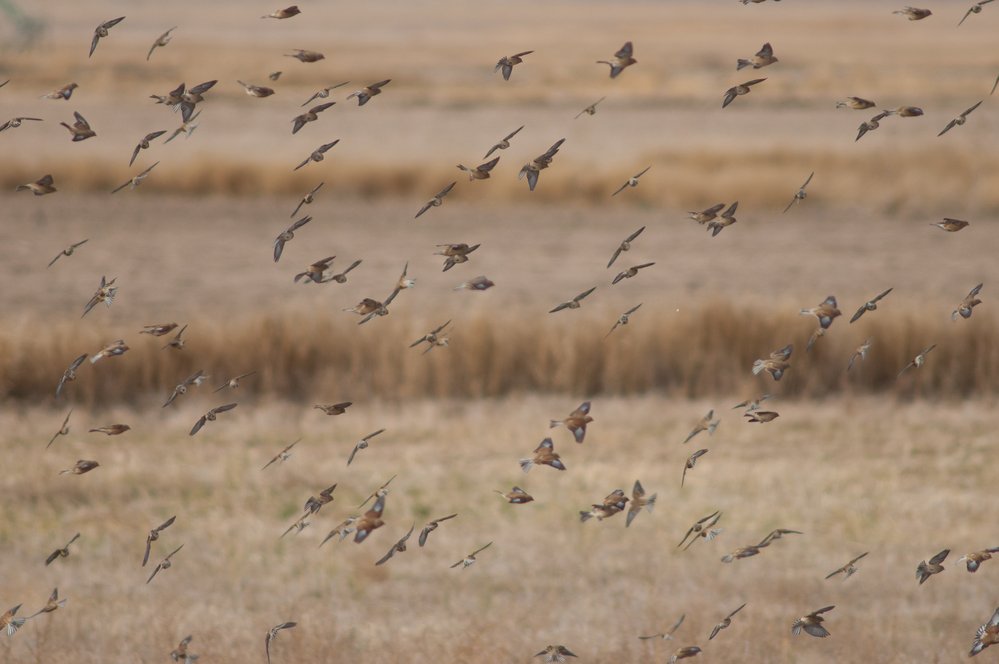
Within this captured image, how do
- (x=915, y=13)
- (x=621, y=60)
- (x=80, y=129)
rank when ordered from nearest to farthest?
1. (x=621, y=60)
2. (x=915, y=13)
3. (x=80, y=129)

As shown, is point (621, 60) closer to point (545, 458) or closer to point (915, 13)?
point (915, 13)

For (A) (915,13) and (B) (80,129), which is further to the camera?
(B) (80,129)

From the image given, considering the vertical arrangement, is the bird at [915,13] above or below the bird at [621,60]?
above

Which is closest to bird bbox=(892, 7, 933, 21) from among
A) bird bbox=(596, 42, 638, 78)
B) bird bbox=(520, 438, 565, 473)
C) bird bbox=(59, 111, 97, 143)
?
bird bbox=(596, 42, 638, 78)

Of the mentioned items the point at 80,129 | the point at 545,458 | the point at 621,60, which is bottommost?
the point at 545,458

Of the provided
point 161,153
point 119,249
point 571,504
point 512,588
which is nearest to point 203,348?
point 571,504

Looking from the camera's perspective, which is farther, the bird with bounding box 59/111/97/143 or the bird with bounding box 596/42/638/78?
the bird with bounding box 59/111/97/143

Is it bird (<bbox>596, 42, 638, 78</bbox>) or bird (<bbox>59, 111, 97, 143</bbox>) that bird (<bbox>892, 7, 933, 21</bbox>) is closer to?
bird (<bbox>596, 42, 638, 78</bbox>)

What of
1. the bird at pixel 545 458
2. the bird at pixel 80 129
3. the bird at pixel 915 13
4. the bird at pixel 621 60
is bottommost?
the bird at pixel 545 458

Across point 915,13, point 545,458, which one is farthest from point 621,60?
point 545,458

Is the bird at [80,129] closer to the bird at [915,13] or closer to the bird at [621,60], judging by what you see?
the bird at [621,60]

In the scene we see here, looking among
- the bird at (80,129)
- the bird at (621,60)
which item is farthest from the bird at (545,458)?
the bird at (80,129)

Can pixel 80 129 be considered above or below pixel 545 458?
above

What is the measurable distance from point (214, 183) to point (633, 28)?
13899cm
